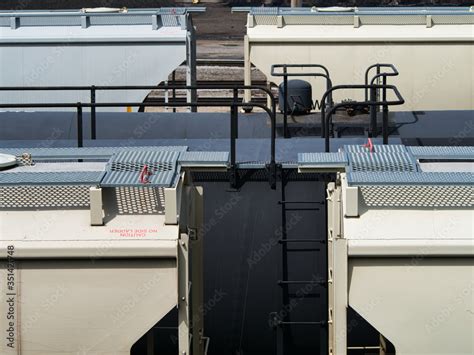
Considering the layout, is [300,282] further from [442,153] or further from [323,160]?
[442,153]

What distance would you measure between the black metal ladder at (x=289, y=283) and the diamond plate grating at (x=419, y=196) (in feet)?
6.33

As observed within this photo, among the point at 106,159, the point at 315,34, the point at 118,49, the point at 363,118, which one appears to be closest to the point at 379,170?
the point at 106,159

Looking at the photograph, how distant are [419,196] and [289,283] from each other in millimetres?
2273

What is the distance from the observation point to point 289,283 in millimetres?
9547

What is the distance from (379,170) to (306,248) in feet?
6.06

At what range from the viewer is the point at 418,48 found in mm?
17250

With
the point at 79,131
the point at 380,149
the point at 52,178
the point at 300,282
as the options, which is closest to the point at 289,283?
the point at 300,282

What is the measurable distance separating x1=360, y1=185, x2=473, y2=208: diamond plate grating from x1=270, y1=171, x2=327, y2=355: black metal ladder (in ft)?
6.33

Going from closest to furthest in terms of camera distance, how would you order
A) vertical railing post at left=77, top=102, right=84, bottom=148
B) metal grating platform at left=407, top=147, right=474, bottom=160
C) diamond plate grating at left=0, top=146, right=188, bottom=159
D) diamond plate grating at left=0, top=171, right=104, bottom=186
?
diamond plate grating at left=0, top=171, right=104, bottom=186, metal grating platform at left=407, top=147, right=474, bottom=160, diamond plate grating at left=0, top=146, right=188, bottom=159, vertical railing post at left=77, top=102, right=84, bottom=148

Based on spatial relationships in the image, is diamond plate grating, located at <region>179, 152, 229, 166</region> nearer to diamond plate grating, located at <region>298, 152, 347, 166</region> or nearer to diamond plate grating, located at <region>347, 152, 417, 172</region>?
diamond plate grating, located at <region>298, 152, 347, 166</region>

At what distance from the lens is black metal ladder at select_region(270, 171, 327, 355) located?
9.43 metres

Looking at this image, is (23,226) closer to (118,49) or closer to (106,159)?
(106,159)

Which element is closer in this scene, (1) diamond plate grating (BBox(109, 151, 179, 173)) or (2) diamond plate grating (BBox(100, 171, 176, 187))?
(2) diamond plate grating (BBox(100, 171, 176, 187))

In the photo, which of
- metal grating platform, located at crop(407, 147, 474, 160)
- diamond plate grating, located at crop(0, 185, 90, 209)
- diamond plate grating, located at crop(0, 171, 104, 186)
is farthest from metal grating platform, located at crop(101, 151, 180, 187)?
metal grating platform, located at crop(407, 147, 474, 160)
